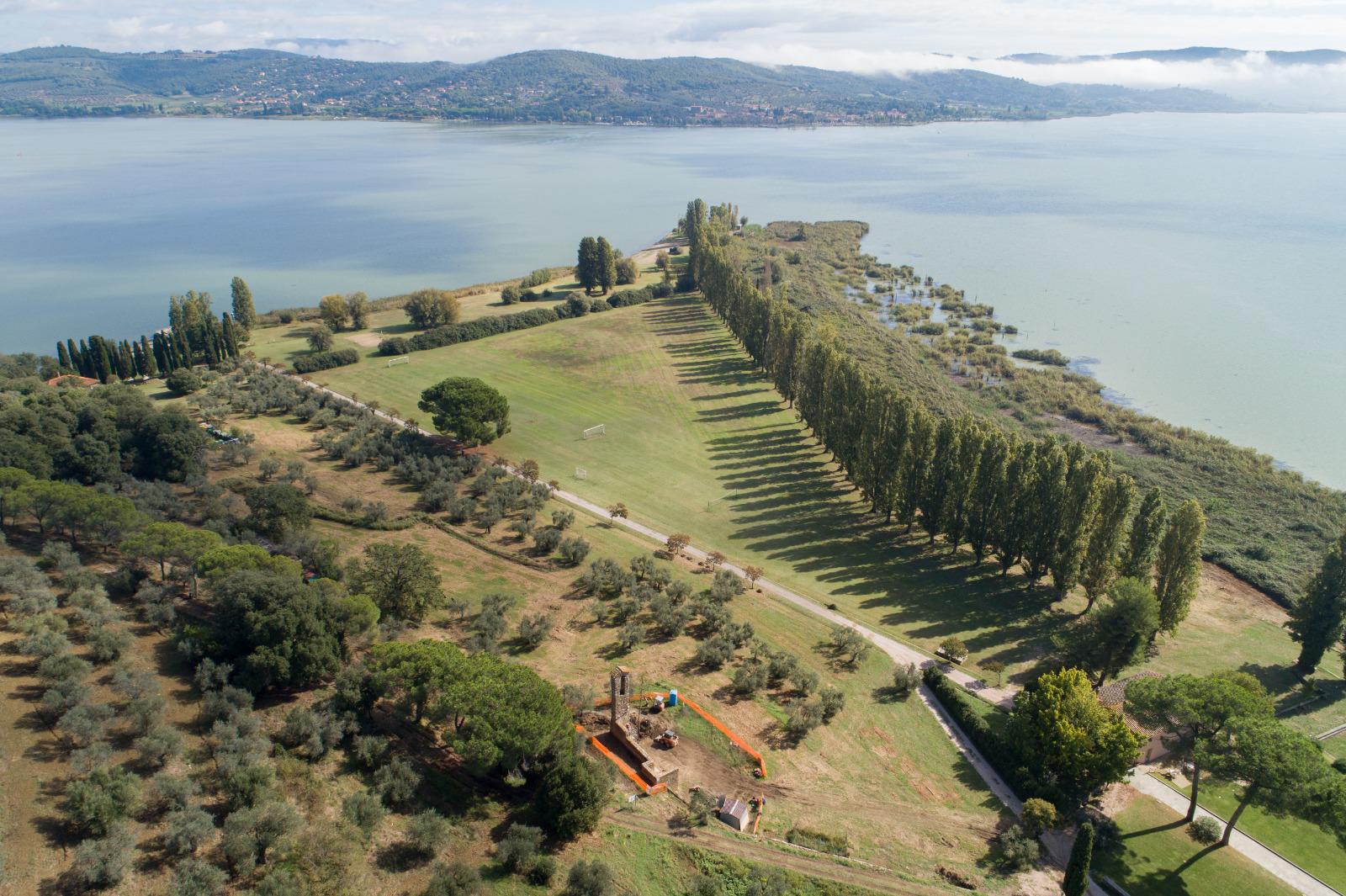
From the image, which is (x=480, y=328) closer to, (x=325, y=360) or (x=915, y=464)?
(x=325, y=360)

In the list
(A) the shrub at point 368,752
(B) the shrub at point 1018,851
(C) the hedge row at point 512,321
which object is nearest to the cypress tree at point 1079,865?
(B) the shrub at point 1018,851

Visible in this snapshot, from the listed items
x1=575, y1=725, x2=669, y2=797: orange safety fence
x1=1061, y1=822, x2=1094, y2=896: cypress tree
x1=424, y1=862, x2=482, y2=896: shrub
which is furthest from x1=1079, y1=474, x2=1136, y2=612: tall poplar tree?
x1=424, y1=862, x2=482, y2=896: shrub

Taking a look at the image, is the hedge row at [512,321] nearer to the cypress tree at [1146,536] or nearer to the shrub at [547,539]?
the shrub at [547,539]

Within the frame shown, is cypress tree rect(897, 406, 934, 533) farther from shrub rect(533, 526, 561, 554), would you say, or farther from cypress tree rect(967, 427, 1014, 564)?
shrub rect(533, 526, 561, 554)

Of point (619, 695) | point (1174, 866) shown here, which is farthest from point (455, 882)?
point (1174, 866)

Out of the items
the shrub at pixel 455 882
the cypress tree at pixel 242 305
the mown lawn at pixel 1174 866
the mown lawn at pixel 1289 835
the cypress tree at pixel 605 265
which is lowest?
the mown lawn at pixel 1174 866

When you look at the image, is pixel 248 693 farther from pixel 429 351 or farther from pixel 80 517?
pixel 429 351
